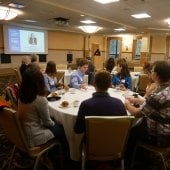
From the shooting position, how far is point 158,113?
2.09 m

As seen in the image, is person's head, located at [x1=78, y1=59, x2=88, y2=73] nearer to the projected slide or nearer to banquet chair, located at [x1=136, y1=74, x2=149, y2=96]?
banquet chair, located at [x1=136, y1=74, x2=149, y2=96]

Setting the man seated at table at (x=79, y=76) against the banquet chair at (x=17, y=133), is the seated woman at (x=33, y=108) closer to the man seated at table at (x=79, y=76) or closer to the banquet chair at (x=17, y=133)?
the banquet chair at (x=17, y=133)

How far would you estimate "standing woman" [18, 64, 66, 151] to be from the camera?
81.4 inches

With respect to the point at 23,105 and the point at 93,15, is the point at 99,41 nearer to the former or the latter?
the point at 93,15

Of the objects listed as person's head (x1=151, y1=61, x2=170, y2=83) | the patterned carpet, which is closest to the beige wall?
the patterned carpet

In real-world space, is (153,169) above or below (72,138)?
below

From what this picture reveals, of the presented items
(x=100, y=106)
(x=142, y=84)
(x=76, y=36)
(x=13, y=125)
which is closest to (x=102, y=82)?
(x=100, y=106)

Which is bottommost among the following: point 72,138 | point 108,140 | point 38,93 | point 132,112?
point 72,138

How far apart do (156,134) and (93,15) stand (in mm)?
4924

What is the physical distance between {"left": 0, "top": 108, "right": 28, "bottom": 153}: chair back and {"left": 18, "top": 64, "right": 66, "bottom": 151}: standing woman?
97 mm

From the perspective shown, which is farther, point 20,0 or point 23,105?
point 20,0

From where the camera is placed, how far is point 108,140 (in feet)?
6.26

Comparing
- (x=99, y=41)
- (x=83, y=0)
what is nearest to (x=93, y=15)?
(x=83, y=0)

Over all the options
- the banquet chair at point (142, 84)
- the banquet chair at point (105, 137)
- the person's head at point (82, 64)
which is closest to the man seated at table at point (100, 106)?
the banquet chair at point (105, 137)
